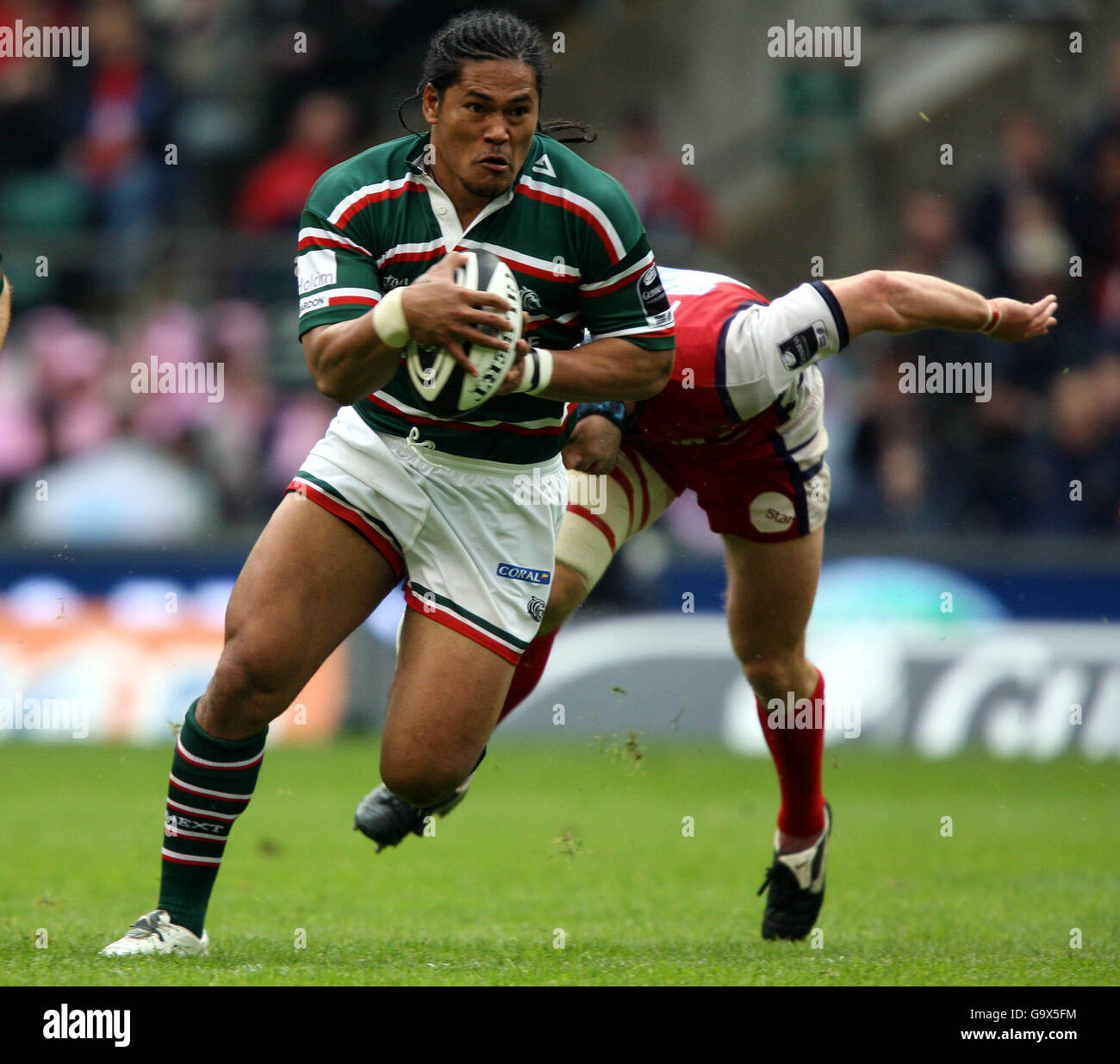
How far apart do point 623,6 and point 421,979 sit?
12.3 meters

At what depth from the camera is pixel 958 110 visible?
15086 mm

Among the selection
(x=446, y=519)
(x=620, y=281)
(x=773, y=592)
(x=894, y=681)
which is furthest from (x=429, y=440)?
(x=894, y=681)

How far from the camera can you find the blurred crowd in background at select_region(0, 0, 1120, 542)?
11.4m

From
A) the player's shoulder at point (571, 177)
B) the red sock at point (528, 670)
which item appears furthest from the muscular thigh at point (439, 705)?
the player's shoulder at point (571, 177)

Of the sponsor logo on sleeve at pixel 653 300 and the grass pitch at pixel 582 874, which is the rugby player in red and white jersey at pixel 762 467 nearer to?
the grass pitch at pixel 582 874

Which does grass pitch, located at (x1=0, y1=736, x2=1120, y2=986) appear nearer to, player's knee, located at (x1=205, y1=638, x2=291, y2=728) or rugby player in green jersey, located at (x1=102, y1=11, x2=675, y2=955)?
rugby player in green jersey, located at (x1=102, y1=11, x2=675, y2=955)

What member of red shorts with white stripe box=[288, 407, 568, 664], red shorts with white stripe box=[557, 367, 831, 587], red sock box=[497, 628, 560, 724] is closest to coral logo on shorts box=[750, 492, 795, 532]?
red shorts with white stripe box=[557, 367, 831, 587]

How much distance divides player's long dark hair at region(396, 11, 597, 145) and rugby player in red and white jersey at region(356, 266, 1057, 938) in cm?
111

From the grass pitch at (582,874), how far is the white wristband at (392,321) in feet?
5.25

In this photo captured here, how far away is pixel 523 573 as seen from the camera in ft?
16.4

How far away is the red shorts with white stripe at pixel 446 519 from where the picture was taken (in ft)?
15.5

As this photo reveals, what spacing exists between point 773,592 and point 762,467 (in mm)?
408
